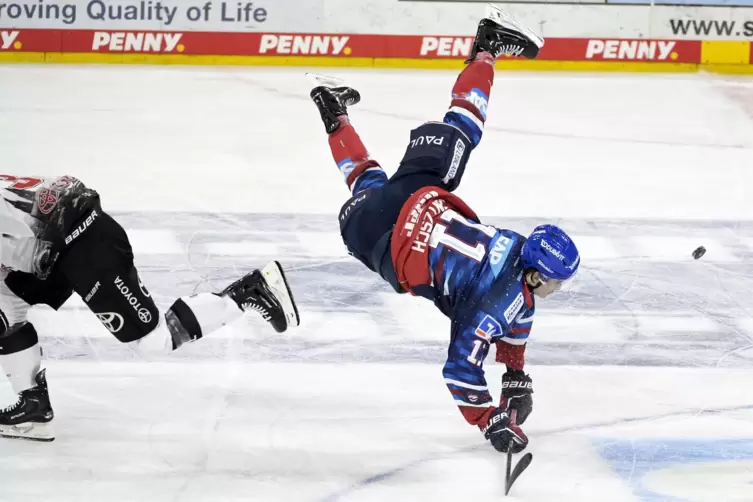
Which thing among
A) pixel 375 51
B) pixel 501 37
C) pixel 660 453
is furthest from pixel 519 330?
pixel 375 51

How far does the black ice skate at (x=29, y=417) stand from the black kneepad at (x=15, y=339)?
16 centimetres

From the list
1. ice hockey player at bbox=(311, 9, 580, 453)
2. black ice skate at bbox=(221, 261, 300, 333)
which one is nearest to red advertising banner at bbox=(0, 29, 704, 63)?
ice hockey player at bbox=(311, 9, 580, 453)

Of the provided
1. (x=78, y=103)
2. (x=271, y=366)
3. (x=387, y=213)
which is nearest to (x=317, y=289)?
(x=271, y=366)

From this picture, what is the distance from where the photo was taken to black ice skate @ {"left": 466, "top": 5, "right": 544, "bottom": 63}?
17.1 feet

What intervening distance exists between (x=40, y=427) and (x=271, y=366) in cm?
99

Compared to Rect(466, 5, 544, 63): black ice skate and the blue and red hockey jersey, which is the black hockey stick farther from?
Rect(466, 5, 544, 63): black ice skate

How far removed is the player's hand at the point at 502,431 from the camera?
4035 mm

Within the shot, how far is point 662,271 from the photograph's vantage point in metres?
6.00

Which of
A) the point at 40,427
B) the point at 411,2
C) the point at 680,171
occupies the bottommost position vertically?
the point at 40,427

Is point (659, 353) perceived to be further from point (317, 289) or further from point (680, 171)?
point (680, 171)

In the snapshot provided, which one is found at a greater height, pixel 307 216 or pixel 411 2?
pixel 411 2

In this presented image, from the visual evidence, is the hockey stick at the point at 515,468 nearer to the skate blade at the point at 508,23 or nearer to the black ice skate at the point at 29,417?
the black ice skate at the point at 29,417

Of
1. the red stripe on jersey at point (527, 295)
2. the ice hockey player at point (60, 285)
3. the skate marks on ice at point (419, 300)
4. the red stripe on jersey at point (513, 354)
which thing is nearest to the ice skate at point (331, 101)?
the skate marks on ice at point (419, 300)

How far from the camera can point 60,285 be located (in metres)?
4.21
